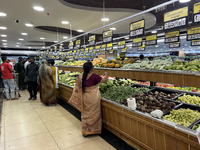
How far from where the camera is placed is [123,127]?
306 cm

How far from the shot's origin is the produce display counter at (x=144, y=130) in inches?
75.1

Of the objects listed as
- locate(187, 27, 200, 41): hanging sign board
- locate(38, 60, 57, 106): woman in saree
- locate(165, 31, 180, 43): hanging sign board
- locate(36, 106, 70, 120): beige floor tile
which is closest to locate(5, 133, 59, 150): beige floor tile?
locate(36, 106, 70, 120): beige floor tile

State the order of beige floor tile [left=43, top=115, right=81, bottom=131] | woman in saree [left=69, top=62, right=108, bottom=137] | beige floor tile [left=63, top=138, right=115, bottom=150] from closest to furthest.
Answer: beige floor tile [left=63, top=138, right=115, bottom=150], woman in saree [left=69, top=62, right=108, bottom=137], beige floor tile [left=43, top=115, right=81, bottom=131]

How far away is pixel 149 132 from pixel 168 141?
0.35 m

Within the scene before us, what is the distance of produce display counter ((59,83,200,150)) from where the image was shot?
1908mm

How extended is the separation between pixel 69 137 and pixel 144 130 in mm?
1867

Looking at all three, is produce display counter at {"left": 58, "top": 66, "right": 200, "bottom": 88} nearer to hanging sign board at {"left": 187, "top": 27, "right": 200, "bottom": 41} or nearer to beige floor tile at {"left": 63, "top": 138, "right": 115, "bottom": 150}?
beige floor tile at {"left": 63, "top": 138, "right": 115, "bottom": 150}

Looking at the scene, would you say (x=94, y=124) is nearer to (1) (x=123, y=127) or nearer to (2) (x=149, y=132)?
(1) (x=123, y=127)

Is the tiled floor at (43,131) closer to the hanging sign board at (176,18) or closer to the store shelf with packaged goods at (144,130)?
the store shelf with packaged goods at (144,130)

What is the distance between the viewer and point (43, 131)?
12.3ft

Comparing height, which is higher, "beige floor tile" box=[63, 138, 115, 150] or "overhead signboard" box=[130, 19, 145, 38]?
"overhead signboard" box=[130, 19, 145, 38]

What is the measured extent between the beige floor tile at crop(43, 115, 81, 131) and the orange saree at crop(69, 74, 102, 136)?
896 mm

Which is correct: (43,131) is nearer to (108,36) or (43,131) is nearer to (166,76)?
(166,76)

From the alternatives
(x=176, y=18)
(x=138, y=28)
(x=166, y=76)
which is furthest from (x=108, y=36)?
(x=166, y=76)
